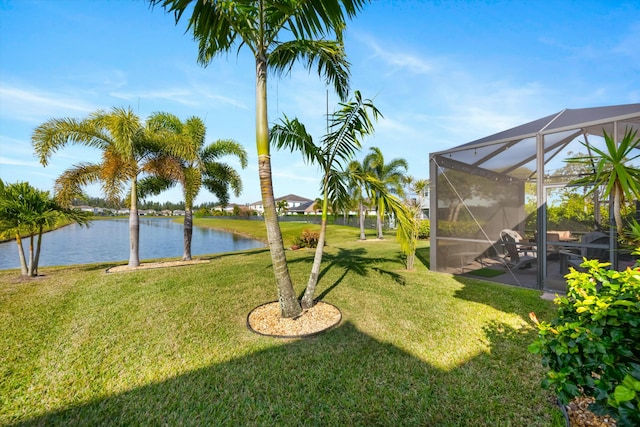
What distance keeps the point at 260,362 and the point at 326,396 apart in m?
0.99

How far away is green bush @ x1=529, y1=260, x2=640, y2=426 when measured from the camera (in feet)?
4.40

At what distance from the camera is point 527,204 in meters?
7.33

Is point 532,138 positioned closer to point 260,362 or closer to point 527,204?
point 527,204

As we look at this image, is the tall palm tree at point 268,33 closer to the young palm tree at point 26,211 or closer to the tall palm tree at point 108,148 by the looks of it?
the tall palm tree at point 108,148

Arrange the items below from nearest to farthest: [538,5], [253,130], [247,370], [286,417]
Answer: [286,417] → [247,370] → [253,130] → [538,5]

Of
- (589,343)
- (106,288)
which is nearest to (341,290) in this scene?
(589,343)

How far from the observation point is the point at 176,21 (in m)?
3.56

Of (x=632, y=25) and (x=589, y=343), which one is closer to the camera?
(x=589, y=343)

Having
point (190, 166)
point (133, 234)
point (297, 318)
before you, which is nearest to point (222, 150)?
point (190, 166)

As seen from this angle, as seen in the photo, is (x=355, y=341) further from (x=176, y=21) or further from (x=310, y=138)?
(x=176, y=21)

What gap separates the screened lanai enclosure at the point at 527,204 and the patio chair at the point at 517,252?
24 mm

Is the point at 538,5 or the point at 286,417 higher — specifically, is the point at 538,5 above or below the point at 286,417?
above

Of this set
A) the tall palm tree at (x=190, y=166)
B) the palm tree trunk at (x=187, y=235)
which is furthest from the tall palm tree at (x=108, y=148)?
the palm tree trunk at (x=187, y=235)

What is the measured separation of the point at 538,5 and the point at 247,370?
1145 centimetres
